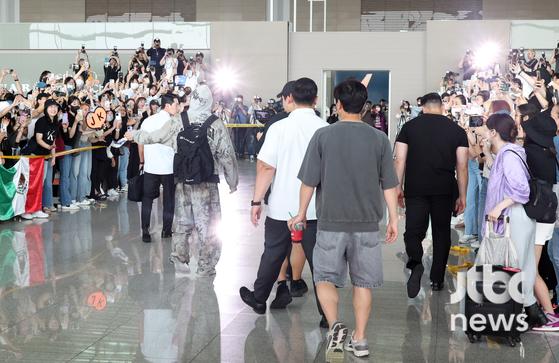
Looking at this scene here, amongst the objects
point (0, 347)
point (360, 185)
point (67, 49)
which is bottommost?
point (0, 347)

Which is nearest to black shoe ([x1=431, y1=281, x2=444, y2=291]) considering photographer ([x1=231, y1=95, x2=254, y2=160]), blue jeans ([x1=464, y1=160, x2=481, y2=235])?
blue jeans ([x1=464, y1=160, x2=481, y2=235])

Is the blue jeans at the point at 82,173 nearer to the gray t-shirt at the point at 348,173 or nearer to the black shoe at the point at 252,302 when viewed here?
the black shoe at the point at 252,302

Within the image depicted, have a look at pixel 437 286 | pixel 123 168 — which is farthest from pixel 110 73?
pixel 437 286

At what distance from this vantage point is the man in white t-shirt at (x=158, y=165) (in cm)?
940

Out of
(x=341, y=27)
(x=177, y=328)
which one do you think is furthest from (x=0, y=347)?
(x=341, y=27)

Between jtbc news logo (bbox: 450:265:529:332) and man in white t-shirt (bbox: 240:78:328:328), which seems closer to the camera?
jtbc news logo (bbox: 450:265:529:332)

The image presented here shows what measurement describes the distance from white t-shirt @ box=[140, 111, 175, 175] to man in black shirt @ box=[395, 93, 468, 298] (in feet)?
10.5

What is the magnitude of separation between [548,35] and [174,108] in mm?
21328

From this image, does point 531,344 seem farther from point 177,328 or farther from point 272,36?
point 272,36

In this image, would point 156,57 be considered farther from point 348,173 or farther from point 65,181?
point 348,173

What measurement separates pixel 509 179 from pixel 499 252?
0.52 m

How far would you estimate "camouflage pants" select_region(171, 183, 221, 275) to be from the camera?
7.96m

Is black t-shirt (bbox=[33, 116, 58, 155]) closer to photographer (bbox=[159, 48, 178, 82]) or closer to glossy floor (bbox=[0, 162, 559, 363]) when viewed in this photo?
glossy floor (bbox=[0, 162, 559, 363])

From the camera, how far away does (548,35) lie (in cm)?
2772
